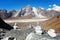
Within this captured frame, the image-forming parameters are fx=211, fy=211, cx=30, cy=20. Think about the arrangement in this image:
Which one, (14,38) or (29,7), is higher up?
(29,7)

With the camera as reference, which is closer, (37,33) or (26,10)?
(37,33)

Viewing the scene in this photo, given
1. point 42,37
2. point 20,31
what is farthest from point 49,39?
point 20,31

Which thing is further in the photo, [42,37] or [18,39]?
[18,39]

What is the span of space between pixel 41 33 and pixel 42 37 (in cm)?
73

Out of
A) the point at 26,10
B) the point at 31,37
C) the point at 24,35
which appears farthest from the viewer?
the point at 26,10

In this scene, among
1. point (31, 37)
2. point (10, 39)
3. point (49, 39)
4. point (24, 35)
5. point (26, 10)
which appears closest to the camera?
point (49, 39)

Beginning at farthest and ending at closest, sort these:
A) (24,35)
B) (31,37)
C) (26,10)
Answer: (26,10) → (24,35) → (31,37)

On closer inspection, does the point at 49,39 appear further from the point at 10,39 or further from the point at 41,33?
the point at 10,39

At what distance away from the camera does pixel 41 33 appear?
1059cm

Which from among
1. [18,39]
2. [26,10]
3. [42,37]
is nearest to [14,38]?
[18,39]

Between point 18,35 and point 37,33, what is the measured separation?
6.31ft

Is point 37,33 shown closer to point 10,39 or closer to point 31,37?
point 31,37

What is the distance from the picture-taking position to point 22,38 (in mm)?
11625

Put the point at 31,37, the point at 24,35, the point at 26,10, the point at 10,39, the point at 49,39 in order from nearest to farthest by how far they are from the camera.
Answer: the point at 49,39 → the point at 31,37 → the point at 10,39 → the point at 24,35 → the point at 26,10
